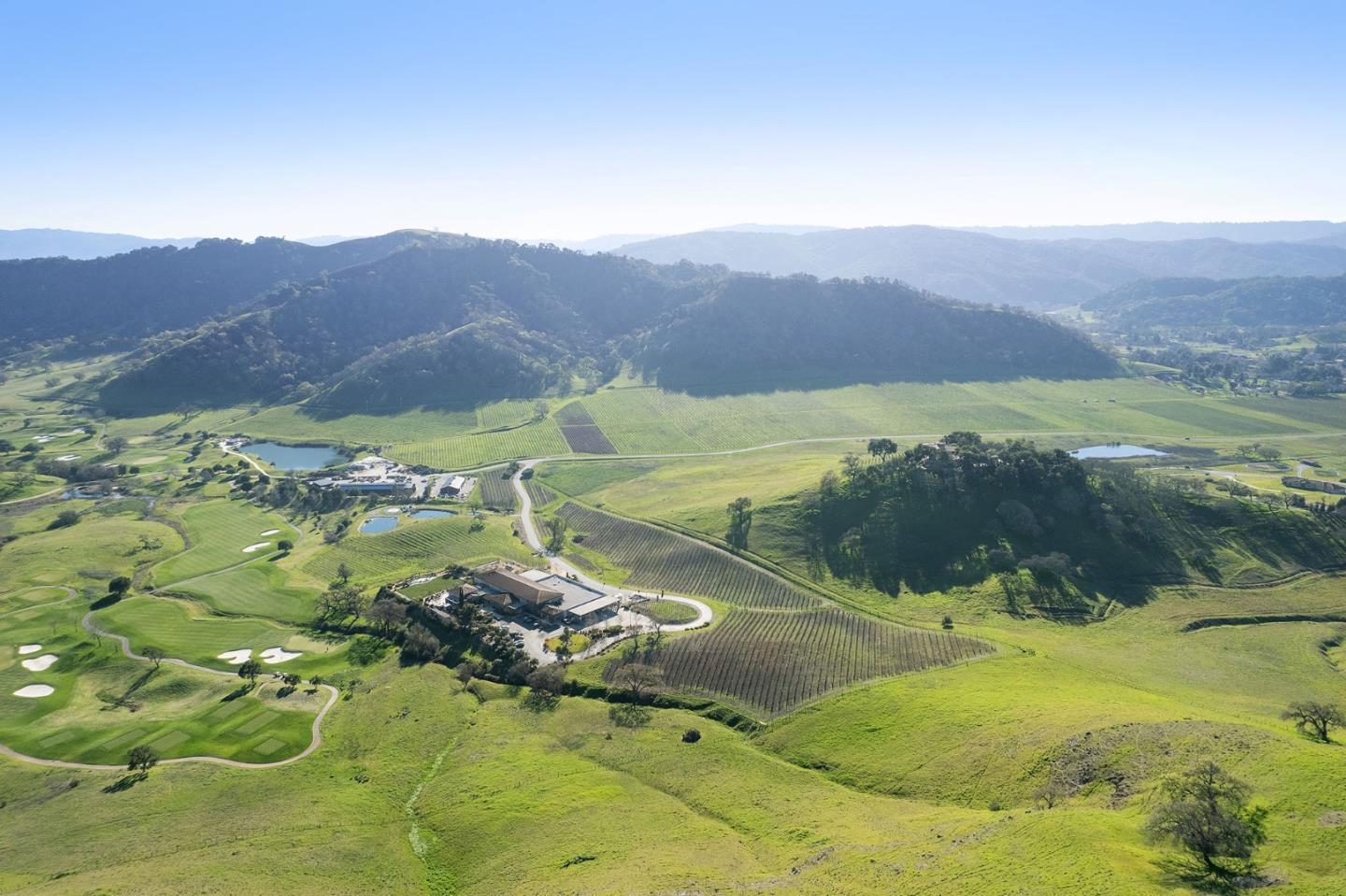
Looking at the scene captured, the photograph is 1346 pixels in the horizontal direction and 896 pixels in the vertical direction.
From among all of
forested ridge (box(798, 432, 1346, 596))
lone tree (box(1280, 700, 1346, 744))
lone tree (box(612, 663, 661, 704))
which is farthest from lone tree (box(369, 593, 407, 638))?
lone tree (box(1280, 700, 1346, 744))

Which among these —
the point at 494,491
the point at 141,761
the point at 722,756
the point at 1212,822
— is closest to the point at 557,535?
the point at 494,491

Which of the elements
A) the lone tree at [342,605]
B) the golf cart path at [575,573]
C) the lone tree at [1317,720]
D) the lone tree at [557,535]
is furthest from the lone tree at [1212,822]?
the lone tree at [557,535]

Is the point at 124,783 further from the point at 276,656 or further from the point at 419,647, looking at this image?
the point at 419,647

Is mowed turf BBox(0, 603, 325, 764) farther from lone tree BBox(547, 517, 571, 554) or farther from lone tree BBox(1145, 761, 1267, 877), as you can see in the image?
lone tree BBox(1145, 761, 1267, 877)

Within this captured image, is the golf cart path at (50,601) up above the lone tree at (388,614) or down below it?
above

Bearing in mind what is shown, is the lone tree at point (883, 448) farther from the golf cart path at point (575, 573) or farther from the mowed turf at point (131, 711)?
the mowed turf at point (131, 711)

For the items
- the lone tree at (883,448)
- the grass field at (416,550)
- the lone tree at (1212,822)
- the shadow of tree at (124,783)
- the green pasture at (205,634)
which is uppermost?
the lone tree at (883,448)
